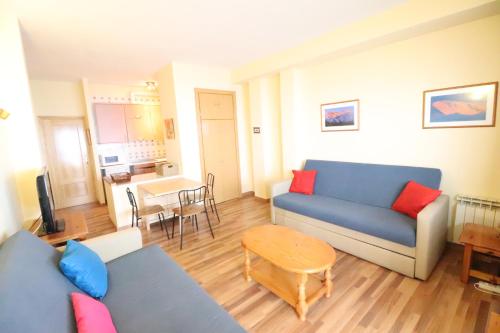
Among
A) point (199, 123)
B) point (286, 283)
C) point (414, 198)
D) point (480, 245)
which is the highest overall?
point (199, 123)

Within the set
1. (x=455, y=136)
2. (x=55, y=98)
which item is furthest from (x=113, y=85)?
(x=455, y=136)

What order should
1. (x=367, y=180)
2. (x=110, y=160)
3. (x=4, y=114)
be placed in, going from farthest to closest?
(x=110, y=160) → (x=367, y=180) → (x=4, y=114)

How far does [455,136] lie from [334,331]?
2363 mm

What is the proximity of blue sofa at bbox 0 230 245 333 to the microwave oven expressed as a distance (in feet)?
13.1

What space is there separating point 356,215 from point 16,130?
3576mm

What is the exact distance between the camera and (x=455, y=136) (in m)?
2.58

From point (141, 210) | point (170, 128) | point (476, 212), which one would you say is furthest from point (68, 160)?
point (476, 212)

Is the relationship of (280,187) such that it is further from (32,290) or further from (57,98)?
(57,98)

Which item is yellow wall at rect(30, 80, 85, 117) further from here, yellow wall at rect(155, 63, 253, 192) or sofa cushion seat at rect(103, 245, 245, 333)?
sofa cushion seat at rect(103, 245, 245, 333)

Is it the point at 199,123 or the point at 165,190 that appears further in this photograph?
the point at 199,123

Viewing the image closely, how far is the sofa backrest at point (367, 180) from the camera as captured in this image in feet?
9.01

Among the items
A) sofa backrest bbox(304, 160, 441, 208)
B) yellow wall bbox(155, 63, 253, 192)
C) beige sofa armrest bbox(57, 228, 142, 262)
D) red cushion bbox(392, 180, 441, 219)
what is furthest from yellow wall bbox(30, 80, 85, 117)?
red cushion bbox(392, 180, 441, 219)

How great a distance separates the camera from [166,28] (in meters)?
2.75

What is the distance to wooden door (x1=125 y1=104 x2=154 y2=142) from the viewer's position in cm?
555
